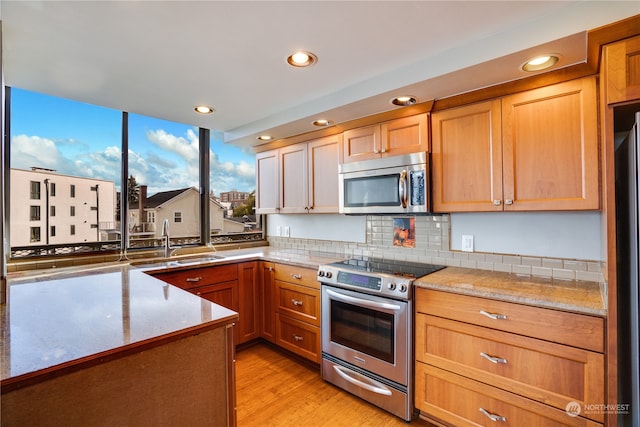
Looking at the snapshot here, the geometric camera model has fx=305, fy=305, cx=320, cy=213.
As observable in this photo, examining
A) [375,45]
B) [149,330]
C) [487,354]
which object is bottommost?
[487,354]

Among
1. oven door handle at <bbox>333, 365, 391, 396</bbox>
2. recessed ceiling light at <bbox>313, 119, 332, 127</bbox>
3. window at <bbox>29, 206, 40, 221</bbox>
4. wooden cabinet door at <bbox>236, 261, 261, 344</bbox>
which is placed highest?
recessed ceiling light at <bbox>313, 119, 332, 127</bbox>

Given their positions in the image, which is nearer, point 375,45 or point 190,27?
point 190,27

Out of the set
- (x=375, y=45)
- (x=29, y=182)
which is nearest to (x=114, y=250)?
(x=29, y=182)

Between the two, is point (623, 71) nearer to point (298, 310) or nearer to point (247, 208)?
point (298, 310)

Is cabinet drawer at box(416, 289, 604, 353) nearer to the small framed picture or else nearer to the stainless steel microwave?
the stainless steel microwave

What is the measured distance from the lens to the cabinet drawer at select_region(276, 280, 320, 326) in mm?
2496

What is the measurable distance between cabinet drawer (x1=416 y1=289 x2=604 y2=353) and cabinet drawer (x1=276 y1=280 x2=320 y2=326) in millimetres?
903

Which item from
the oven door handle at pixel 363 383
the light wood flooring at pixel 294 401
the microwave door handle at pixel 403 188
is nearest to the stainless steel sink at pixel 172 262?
the light wood flooring at pixel 294 401

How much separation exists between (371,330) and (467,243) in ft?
3.16

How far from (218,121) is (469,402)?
300 cm

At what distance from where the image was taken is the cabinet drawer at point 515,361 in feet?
4.52

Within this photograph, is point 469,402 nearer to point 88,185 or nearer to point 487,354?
point 487,354

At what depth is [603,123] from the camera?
1.32 metres

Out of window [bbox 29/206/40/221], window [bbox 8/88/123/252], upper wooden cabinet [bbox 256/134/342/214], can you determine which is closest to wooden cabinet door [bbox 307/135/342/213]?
upper wooden cabinet [bbox 256/134/342/214]
